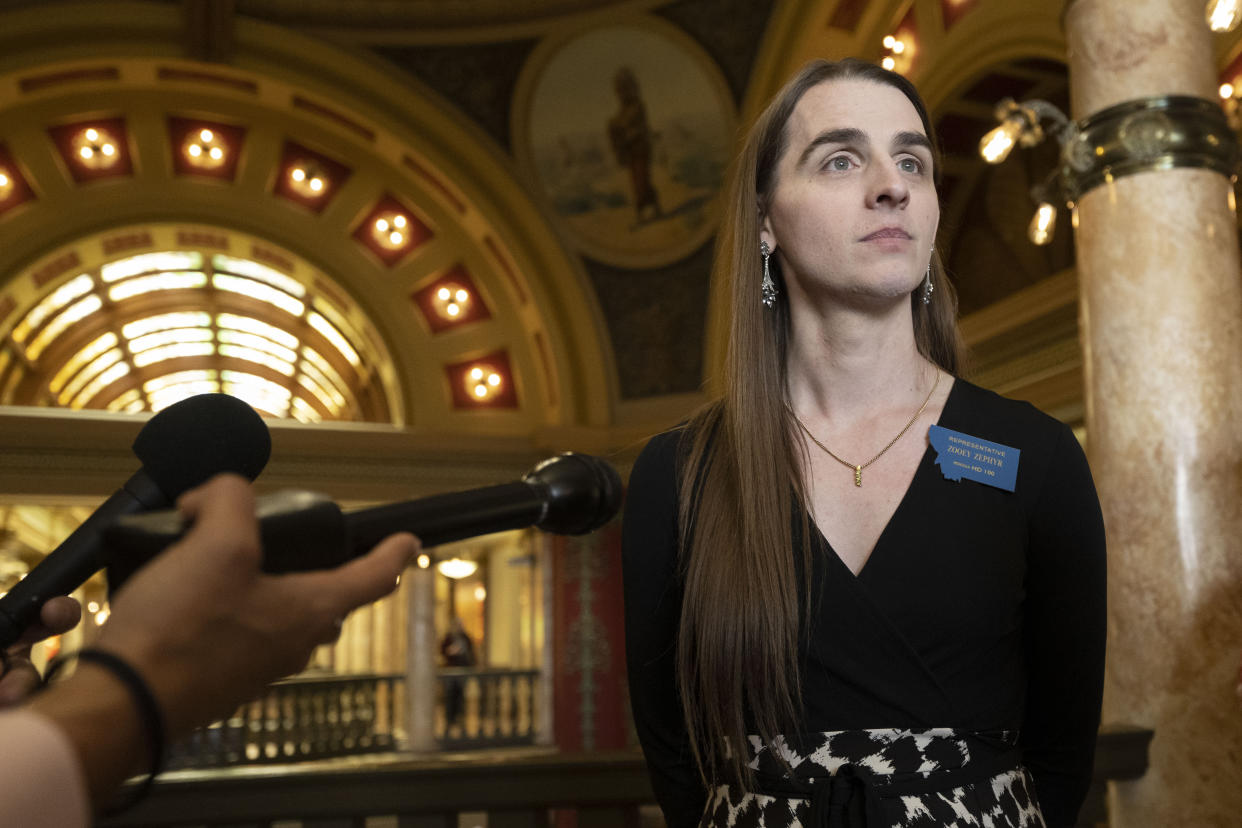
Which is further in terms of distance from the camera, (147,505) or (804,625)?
(804,625)

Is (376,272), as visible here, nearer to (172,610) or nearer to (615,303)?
(615,303)

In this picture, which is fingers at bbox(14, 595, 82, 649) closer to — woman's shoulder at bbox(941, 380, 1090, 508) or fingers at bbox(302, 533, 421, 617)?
fingers at bbox(302, 533, 421, 617)

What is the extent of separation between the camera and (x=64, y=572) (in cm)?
99

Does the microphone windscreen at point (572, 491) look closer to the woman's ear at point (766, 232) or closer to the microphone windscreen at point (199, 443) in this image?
the microphone windscreen at point (199, 443)

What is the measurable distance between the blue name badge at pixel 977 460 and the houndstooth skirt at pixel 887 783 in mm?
382

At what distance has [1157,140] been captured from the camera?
14.1ft

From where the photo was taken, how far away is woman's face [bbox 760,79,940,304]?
5.55ft

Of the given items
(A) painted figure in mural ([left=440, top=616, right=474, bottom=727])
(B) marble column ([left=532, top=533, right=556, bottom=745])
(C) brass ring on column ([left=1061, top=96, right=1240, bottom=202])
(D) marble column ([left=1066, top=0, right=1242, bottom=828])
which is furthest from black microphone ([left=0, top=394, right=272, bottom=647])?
(A) painted figure in mural ([left=440, top=616, right=474, bottom=727])

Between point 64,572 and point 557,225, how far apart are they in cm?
1398

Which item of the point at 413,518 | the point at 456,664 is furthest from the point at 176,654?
the point at 456,664

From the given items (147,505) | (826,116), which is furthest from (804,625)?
(147,505)

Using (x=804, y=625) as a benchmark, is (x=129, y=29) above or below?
above

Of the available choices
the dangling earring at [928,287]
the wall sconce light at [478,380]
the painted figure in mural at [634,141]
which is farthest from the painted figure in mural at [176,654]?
the wall sconce light at [478,380]

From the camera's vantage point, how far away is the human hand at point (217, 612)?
675 millimetres
